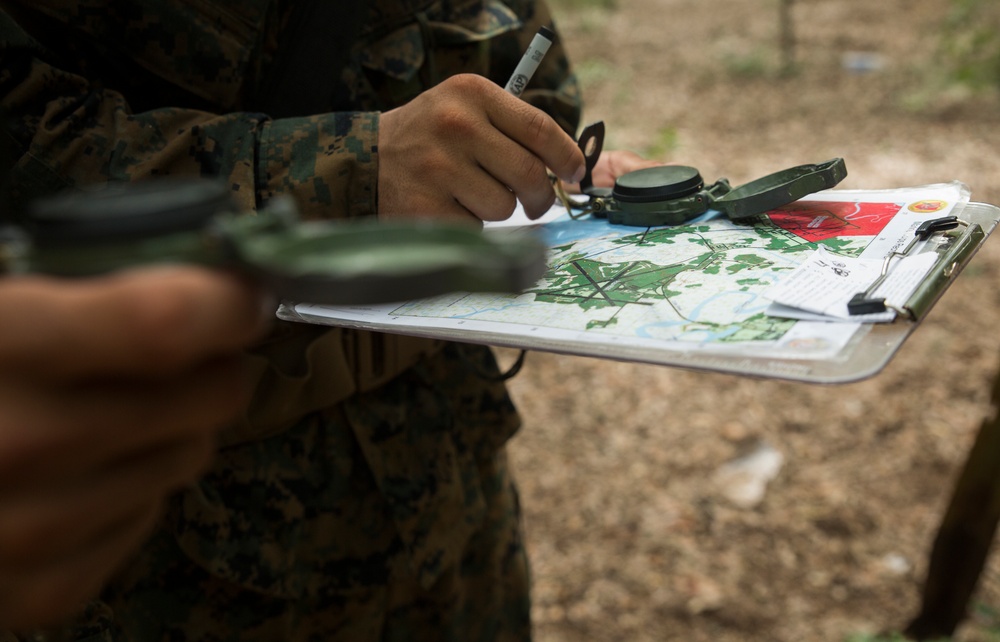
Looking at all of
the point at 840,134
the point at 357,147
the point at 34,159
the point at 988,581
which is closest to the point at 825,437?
the point at 988,581

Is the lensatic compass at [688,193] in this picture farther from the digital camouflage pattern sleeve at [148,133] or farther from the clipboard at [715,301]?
the digital camouflage pattern sleeve at [148,133]

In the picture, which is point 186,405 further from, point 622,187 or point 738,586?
point 738,586

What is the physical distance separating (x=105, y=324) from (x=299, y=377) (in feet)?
2.30

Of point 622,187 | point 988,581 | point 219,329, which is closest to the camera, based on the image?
point 219,329

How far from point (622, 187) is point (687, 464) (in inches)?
70.4

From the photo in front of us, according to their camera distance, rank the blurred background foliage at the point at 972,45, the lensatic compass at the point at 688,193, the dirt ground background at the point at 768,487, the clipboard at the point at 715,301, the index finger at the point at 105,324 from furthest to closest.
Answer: the blurred background foliage at the point at 972,45 → the dirt ground background at the point at 768,487 → the lensatic compass at the point at 688,193 → the clipboard at the point at 715,301 → the index finger at the point at 105,324

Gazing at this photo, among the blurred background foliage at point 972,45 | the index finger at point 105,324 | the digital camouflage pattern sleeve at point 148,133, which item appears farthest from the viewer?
the blurred background foliage at point 972,45

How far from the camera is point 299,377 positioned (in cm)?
112

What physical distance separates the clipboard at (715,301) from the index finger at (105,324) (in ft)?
1.32

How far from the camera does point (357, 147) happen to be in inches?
40.0

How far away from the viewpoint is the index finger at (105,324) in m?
0.43

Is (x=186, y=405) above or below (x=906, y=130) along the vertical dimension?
below

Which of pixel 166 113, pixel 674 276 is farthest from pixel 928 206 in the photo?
pixel 166 113

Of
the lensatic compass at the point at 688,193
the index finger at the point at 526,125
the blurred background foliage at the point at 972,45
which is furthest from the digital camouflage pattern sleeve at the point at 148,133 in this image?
the blurred background foliage at the point at 972,45
